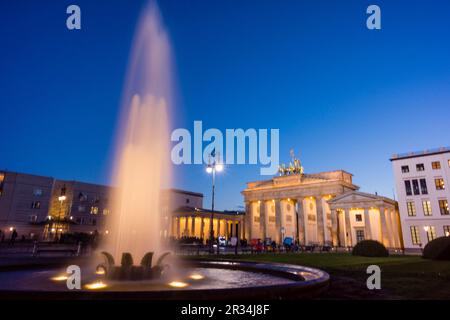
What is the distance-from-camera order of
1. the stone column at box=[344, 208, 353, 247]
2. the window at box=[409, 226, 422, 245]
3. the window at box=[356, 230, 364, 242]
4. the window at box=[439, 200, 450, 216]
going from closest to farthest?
the window at box=[439, 200, 450, 216]
the window at box=[409, 226, 422, 245]
the stone column at box=[344, 208, 353, 247]
the window at box=[356, 230, 364, 242]

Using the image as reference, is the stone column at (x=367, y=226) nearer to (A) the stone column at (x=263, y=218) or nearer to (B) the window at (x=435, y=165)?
(B) the window at (x=435, y=165)

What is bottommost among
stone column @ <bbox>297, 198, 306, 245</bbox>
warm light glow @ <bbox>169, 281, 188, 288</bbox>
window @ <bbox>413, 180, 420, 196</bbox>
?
warm light glow @ <bbox>169, 281, 188, 288</bbox>

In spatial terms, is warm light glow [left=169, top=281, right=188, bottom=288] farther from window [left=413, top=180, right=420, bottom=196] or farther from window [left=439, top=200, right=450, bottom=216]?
window [left=413, top=180, right=420, bottom=196]

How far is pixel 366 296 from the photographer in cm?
954

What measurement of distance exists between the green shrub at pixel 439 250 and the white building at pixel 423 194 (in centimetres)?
2308

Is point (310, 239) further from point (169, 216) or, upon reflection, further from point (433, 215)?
point (169, 216)

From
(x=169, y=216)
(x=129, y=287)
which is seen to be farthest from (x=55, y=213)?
(x=129, y=287)

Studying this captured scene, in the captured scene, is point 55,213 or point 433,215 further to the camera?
point 55,213

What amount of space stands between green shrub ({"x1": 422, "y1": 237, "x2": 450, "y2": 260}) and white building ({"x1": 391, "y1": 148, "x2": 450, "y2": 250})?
75.7 ft

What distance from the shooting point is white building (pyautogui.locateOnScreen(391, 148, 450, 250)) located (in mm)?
50156

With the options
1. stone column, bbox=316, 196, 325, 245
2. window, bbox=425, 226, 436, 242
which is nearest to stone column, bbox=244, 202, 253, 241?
stone column, bbox=316, 196, 325, 245

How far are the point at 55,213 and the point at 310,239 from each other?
214ft

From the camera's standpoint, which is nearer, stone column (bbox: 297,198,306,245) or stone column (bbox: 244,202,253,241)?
stone column (bbox: 297,198,306,245)

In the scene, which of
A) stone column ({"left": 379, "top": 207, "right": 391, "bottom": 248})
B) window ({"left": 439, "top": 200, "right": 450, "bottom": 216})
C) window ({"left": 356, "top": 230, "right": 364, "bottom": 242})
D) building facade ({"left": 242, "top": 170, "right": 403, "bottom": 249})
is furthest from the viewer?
window ({"left": 356, "top": 230, "right": 364, "bottom": 242})
